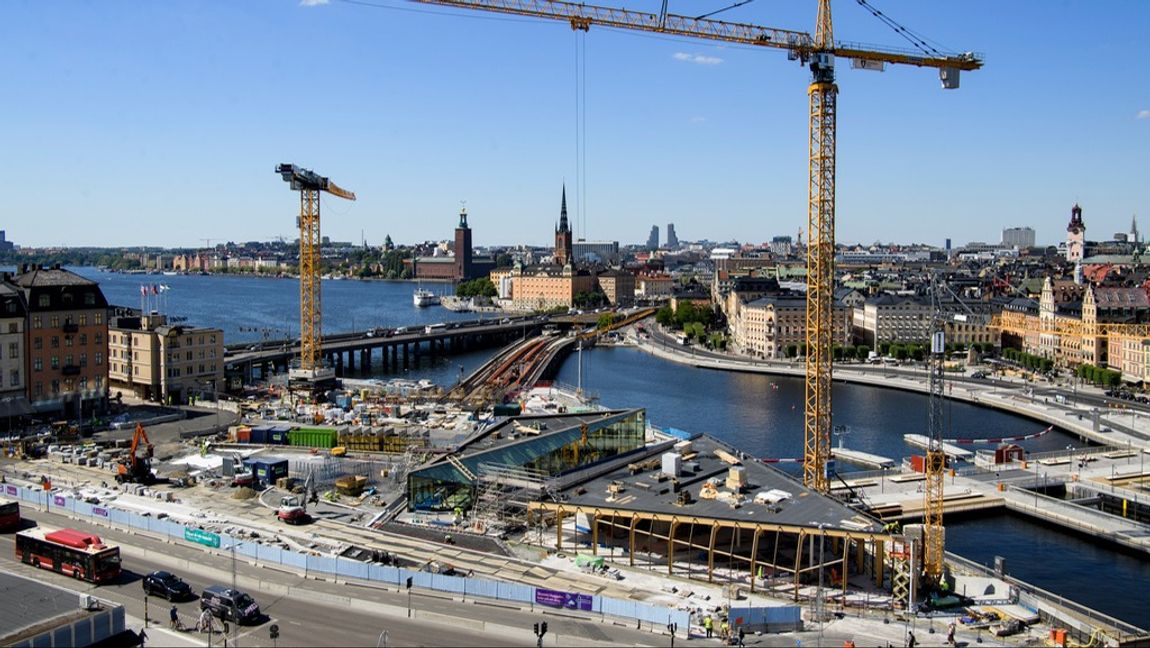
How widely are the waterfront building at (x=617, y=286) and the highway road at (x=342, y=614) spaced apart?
101 meters

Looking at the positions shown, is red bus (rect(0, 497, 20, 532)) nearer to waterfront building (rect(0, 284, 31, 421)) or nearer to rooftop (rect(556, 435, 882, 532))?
rooftop (rect(556, 435, 882, 532))

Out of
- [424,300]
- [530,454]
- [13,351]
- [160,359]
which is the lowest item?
[530,454]

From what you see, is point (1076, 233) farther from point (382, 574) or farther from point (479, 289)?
point (382, 574)

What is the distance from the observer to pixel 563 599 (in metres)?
16.5

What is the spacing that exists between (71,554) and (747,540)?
12.5 m

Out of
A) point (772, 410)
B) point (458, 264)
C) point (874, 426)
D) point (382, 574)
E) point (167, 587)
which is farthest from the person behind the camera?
point (458, 264)

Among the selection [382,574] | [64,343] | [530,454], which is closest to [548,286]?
[64,343]

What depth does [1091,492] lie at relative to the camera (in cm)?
2942

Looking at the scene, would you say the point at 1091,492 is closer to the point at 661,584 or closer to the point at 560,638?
the point at 661,584

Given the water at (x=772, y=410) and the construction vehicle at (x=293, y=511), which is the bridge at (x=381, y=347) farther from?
the construction vehicle at (x=293, y=511)

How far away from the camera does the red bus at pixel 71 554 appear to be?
58.1 ft

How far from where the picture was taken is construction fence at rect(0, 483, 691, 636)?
1611 cm

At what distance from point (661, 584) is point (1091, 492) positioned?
17.4 metres

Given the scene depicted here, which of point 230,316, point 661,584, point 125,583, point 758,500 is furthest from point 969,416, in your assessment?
point 230,316
